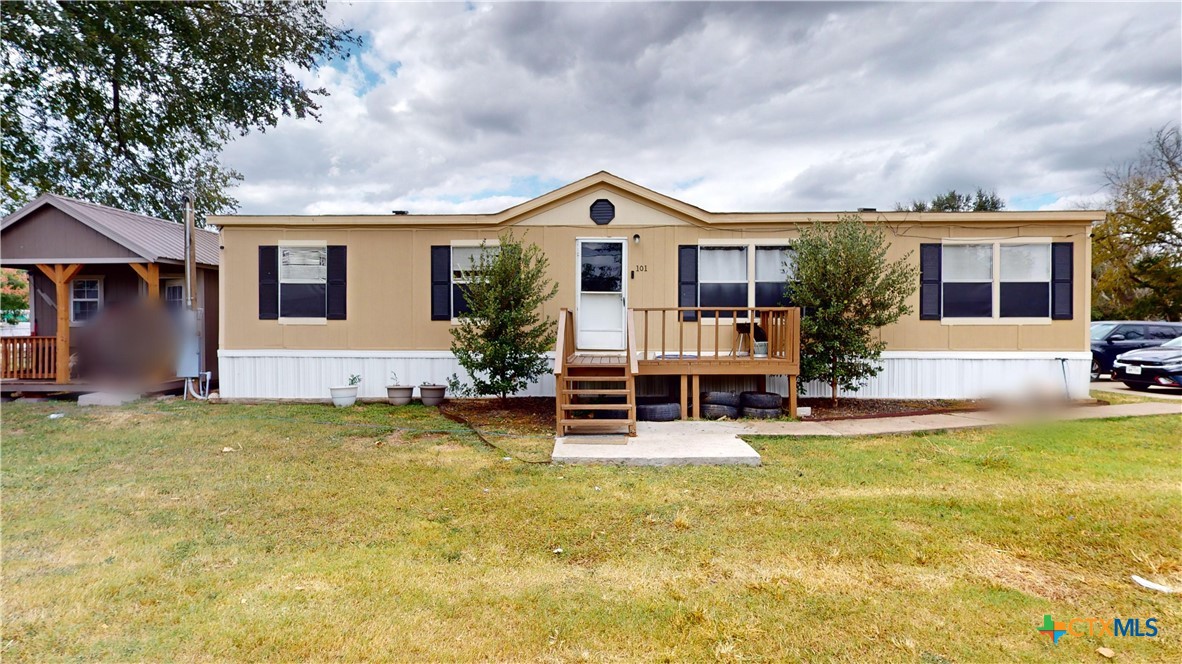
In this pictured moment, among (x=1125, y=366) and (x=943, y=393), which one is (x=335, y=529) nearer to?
(x=943, y=393)

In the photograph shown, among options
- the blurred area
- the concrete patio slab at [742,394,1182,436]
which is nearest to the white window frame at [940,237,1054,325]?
the concrete patio slab at [742,394,1182,436]

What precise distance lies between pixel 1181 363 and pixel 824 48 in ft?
30.0

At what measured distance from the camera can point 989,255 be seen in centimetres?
940

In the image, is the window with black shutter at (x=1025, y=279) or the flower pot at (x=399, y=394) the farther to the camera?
the flower pot at (x=399, y=394)

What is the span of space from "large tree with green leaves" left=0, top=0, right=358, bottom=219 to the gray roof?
2196mm

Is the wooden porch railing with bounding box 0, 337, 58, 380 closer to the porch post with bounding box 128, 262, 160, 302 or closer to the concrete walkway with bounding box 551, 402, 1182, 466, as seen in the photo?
the porch post with bounding box 128, 262, 160, 302

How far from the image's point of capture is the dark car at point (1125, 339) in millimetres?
13492

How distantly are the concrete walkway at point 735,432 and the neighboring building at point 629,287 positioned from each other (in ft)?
3.96

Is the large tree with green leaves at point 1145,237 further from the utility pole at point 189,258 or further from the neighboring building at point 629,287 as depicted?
the utility pole at point 189,258

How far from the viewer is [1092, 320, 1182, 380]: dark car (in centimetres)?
1349

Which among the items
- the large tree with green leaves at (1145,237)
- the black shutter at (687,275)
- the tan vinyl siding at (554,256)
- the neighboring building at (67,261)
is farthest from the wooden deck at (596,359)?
the large tree with green leaves at (1145,237)

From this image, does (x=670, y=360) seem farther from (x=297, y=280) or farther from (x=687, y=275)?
(x=297, y=280)

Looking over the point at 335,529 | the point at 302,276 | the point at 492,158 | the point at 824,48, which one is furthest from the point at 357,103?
the point at 335,529

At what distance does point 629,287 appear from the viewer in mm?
9500
